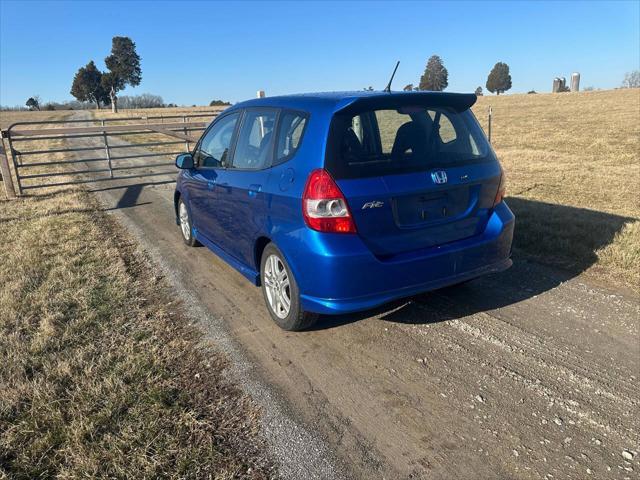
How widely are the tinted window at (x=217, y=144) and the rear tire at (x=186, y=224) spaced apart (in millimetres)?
822

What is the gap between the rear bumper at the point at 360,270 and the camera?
321 cm

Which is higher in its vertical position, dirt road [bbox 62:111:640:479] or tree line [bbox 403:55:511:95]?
tree line [bbox 403:55:511:95]

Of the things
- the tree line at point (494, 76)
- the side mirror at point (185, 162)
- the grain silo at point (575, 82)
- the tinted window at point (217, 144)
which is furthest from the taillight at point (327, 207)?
the tree line at point (494, 76)

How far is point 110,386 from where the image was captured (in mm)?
3074

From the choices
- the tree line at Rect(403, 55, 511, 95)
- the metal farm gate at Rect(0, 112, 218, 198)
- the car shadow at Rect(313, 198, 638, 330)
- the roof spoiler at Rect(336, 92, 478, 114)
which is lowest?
the car shadow at Rect(313, 198, 638, 330)

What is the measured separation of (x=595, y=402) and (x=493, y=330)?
3.18 ft

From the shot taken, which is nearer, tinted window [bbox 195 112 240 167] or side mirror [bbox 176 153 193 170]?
tinted window [bbox 195 112 240 167]

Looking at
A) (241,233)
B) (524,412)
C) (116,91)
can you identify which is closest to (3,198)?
(241,233)

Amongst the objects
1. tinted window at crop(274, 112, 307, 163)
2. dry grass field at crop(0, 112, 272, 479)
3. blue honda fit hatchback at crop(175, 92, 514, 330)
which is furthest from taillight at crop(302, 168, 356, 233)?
dry grass field at crop(0, 112, 272, 479)

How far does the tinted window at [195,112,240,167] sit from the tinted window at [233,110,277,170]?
0.83 feet

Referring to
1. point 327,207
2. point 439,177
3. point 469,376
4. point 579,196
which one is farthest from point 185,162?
point 579,196

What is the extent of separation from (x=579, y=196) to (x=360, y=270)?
6495 millimetres

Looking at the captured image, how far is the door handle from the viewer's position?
388 centimetres

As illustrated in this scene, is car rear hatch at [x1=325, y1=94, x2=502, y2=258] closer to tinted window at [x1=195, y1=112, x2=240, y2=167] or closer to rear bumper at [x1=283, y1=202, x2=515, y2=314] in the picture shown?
rear bumper at [x1=283, y1=202, x2=515, y2=314]
